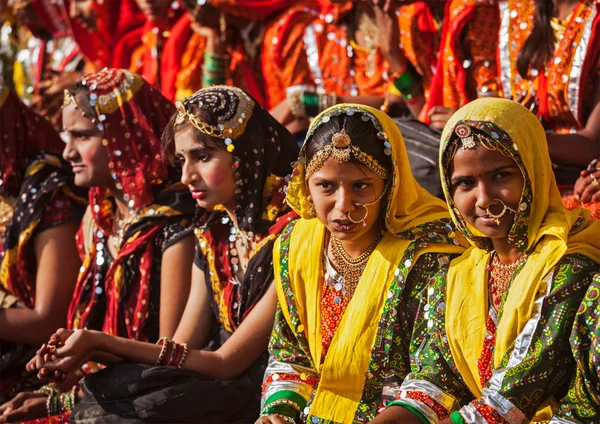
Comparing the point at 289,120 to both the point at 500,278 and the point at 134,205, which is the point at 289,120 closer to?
the point at 134,205

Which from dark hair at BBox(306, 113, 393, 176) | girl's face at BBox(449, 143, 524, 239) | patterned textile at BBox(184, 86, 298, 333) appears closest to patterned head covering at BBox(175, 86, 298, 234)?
patterned textile at BBox(184, 86, 298, 333)

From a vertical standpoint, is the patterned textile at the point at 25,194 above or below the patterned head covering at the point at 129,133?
below

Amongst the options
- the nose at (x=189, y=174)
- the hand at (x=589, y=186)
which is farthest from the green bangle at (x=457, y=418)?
the nose at (x=189, y=174)

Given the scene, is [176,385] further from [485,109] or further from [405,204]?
[485,109]

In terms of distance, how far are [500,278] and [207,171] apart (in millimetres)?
1383

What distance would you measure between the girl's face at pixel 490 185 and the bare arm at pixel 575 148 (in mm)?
1437

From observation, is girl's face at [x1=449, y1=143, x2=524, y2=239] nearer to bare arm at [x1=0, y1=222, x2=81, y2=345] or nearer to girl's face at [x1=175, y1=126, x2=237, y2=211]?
girl's face at [x1=175, y1=126, x2=237, y2=211]

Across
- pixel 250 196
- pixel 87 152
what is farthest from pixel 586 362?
pixel 87 152

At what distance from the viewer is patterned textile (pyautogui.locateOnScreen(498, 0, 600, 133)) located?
15.9ft

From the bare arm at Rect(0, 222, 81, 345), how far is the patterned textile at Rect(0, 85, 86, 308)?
70 millimetres

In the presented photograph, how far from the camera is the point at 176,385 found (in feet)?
12.8

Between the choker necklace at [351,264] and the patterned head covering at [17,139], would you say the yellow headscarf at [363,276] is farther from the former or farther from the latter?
the patterned head covering at [17,139]

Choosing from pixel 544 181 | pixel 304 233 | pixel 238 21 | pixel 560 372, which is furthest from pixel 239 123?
pixel 238 21

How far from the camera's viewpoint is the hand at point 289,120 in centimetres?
559
